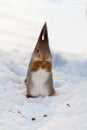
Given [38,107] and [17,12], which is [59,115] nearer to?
[38,107]

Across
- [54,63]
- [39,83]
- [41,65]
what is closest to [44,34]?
[41,65]

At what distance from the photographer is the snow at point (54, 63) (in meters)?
4.72

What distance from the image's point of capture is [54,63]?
24.3 ft

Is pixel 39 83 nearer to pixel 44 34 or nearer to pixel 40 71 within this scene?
pixel 40 71

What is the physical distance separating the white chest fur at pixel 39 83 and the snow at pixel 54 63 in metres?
0.14

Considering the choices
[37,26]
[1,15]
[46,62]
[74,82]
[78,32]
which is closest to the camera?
[46,62]

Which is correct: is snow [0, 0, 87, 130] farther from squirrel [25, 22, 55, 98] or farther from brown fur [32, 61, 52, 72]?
brown fur [32, 61, 52, 72]

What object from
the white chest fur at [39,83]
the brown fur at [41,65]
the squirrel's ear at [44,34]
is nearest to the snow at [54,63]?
the white chest fur at [39,83]

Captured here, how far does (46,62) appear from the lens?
5.57m

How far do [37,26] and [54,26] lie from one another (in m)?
0.41

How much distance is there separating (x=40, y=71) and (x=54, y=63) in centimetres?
179

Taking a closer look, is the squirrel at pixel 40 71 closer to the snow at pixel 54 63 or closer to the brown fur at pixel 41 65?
the brown fur at pixel 41 65

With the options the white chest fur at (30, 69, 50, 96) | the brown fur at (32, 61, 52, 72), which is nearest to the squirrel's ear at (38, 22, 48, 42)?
the brown fur at (32, 61, 52, 72)

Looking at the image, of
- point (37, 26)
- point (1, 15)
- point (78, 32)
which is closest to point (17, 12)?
point (1, 15)
